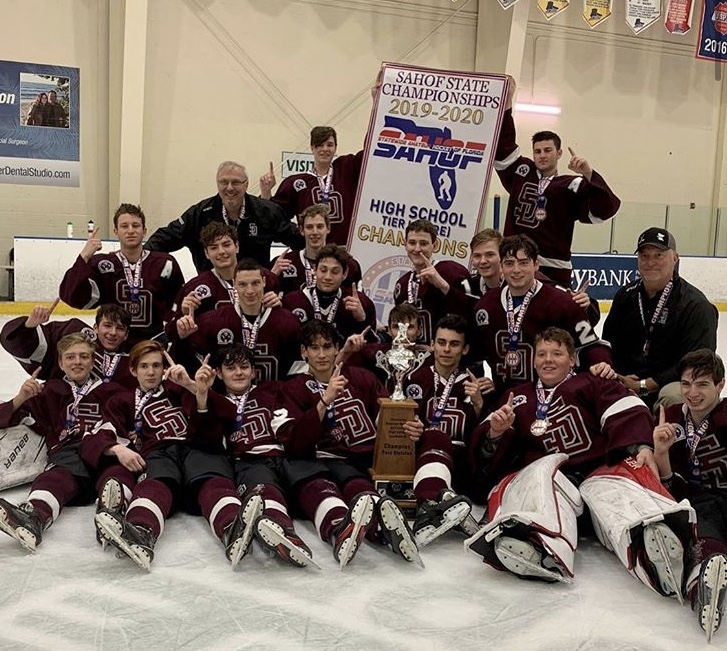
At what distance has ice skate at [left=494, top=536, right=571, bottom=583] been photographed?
2857mm

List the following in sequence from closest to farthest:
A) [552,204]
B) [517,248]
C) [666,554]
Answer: [666,554], [517,248], [552,204]

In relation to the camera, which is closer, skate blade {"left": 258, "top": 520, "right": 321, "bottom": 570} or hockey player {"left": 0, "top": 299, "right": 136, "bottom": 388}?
skate blade {"left": 258, "top": 520, "right": 321, "bottom": 570}

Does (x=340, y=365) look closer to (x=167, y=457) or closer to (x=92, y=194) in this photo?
(x=167, y=457)

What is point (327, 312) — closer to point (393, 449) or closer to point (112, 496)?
point (393, 449)

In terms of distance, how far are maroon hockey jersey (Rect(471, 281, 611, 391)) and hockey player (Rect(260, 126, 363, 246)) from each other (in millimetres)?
1687

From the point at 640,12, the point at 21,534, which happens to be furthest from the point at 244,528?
the point at 640,12

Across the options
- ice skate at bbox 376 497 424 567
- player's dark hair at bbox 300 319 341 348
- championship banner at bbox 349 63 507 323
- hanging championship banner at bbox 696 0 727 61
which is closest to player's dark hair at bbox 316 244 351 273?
player's dark hair at bbox 300 319 341 348

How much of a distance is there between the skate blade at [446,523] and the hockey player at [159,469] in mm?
679

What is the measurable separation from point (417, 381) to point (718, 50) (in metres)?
10.3

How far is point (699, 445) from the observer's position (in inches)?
→ 128

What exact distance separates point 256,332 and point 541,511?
5.65 feet

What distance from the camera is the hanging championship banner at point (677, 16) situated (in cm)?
1212

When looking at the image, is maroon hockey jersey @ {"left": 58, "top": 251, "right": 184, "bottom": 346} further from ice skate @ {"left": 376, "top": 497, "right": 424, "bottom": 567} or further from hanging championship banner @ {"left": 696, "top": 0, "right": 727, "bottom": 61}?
hanging championship banner @ {"left": 696, "top": 0, "right": 727, "bottom": 61}

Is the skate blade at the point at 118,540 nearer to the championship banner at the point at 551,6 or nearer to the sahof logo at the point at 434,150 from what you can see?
the sahof logo at the point at 434,150
